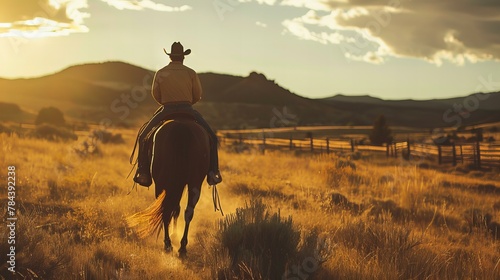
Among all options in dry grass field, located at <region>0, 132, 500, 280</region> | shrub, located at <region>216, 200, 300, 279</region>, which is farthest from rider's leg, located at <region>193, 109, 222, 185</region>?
shrub, located at <region>216, 200, 300, 279</region>

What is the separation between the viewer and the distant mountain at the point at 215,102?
108812 mm

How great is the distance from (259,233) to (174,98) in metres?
2.93

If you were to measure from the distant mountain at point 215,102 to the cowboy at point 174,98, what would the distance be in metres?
88.2

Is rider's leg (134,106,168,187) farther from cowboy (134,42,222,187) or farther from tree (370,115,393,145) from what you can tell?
tree (370,115,393,145)

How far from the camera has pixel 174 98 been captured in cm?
752

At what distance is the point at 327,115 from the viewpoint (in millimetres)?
124500

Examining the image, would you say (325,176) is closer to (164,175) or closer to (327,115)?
(164,175)

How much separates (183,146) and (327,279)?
270cm

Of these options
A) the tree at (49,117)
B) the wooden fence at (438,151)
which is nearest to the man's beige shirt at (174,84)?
the wooden fence at (438,151)

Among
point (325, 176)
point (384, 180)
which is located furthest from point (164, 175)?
point (384, 180)

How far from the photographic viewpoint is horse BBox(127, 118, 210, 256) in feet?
21.7

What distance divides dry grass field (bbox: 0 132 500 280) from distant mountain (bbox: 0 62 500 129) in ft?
275

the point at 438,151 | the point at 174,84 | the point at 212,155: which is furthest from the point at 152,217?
the point at 438,151

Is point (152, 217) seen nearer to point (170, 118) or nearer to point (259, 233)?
point (170, 118)
